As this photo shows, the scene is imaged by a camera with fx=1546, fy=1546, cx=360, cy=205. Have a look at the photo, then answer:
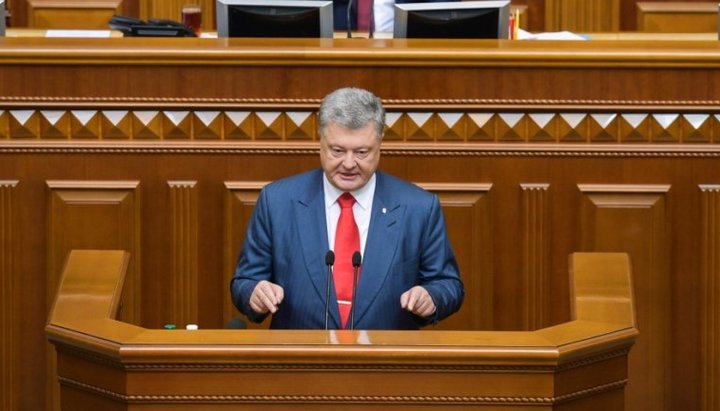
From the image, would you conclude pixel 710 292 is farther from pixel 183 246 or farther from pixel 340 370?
pixel 340 370

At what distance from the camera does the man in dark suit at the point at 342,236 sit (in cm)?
404

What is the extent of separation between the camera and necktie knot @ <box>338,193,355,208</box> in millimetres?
4148

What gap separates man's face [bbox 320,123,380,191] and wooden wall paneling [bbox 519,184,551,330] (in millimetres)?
848

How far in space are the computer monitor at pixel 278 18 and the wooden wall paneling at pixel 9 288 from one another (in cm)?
112

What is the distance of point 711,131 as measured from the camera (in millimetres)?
4758

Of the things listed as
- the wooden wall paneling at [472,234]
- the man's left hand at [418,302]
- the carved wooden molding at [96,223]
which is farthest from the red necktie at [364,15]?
the man's left hand at [418,302]

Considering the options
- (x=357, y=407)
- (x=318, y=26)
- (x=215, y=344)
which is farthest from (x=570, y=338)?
(x=318, y=26)

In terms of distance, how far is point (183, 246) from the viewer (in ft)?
15.7

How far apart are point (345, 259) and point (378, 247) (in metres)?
0.09

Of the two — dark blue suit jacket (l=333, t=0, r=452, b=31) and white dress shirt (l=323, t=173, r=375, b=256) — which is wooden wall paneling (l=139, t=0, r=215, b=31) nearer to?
dark blue suit jacket (l=333, t=0, r=452, b=31)

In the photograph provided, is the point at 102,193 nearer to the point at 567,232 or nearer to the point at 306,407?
the point at 567,232

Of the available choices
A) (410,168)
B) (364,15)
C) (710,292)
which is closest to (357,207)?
(410,168)

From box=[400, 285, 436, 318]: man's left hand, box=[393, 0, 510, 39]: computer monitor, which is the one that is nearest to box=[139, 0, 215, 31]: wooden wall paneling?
box=[393, 0, 510, 39]: computer monitor

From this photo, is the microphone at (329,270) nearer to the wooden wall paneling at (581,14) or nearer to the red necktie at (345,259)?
the red necktie at (345,259)
